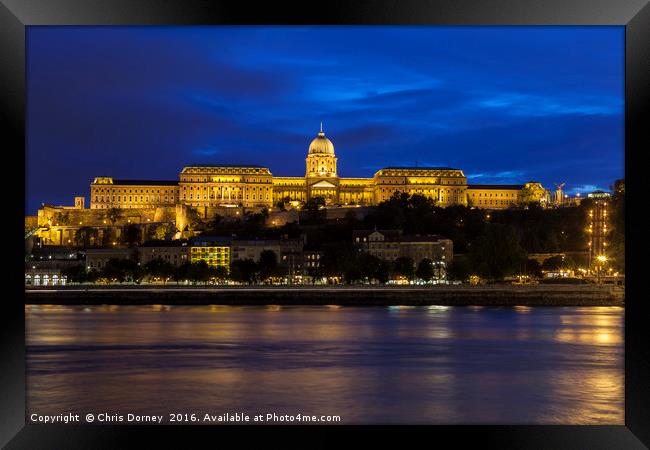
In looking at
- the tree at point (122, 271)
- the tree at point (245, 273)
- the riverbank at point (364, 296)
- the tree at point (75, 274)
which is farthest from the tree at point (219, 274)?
the riverbank at point (364, 296)

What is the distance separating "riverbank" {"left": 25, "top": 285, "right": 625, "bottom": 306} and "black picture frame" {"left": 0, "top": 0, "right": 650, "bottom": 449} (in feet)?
71.3

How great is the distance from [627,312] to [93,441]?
9.32 feet

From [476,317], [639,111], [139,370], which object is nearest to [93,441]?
[639,111]

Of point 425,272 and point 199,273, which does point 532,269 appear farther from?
point 199,273

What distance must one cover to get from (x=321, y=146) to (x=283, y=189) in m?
5.45

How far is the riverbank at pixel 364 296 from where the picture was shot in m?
26.8

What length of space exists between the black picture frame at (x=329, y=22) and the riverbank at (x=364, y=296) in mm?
21730

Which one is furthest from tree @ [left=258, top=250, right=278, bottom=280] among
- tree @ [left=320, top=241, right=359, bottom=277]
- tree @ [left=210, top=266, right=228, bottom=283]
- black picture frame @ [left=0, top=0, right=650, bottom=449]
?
black picture frame @ [left=0, top=0, right=650, bottom=449]

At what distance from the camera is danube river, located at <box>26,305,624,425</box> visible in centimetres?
954

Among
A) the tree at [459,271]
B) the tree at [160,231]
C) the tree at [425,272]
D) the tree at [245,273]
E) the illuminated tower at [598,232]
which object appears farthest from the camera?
the tree at [160,231]

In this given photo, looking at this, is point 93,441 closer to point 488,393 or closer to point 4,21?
point 4,21

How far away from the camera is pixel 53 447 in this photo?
4809mm

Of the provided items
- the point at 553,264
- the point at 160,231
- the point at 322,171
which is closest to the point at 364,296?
the point at 553,264

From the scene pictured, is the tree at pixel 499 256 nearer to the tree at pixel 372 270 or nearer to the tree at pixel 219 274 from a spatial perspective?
the tree at pixel 372 270
